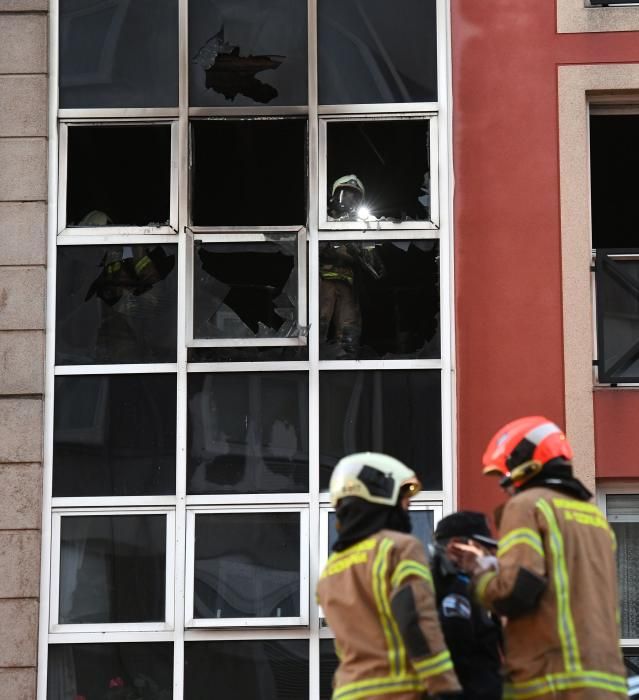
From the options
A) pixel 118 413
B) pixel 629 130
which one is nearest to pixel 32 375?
pixel 118 413

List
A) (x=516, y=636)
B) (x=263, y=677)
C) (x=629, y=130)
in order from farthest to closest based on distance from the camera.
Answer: (x=629, y=130), (x=263, y=677), (x=516, y=636)

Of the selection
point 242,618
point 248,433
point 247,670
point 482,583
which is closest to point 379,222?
point 248,433

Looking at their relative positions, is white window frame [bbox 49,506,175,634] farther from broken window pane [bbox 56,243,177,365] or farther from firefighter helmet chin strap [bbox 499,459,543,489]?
firefighter helmet chin strap [bbox 499,459,543,489]

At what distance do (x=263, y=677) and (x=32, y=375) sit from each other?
2.52 meters

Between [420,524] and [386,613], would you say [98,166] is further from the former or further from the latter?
[386,613]

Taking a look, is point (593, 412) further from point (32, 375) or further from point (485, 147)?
point (32, 375)

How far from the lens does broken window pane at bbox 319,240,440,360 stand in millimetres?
9883

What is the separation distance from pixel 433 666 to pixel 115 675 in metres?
4.17

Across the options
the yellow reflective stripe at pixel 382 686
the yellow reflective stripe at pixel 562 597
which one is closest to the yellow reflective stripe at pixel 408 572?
the yellow reflective stripe at pixel 382 686

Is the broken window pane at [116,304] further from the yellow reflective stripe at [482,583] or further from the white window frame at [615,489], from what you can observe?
the yellow reflective stripe at [482,583]

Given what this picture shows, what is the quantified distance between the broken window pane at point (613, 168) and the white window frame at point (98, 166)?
2.92m

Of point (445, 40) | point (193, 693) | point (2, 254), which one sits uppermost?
point (445, 40)

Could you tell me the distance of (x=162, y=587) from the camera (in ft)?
31.8

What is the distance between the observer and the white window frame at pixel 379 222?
32.9ft
